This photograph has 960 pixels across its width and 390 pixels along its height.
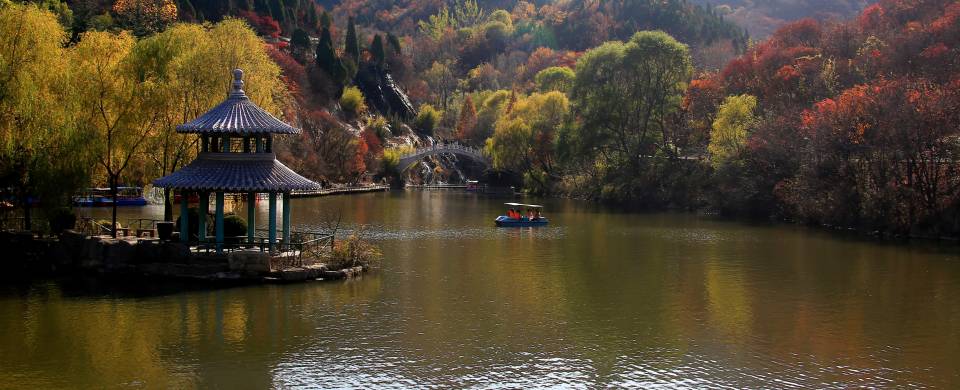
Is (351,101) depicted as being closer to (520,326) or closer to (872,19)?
(872,19)

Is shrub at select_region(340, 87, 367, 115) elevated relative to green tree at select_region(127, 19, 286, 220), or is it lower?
elevated

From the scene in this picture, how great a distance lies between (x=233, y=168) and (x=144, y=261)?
440cm

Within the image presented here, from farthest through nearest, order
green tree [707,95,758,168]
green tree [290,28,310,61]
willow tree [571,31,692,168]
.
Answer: green tree [290,28,310,61]
willow tree [571,31,692,168]
green tree [707,95,758,168]

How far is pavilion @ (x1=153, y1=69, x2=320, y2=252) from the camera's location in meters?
29.9

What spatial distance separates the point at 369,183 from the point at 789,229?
190ft

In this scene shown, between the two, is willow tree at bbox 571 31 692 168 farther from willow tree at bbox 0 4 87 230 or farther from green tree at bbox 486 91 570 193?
willow tree at bbox 0 4 87 230

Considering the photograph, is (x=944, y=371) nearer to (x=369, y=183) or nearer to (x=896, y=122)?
(x=896, y=122)

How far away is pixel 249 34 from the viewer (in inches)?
1940

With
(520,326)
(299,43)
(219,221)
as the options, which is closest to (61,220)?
(219,221)

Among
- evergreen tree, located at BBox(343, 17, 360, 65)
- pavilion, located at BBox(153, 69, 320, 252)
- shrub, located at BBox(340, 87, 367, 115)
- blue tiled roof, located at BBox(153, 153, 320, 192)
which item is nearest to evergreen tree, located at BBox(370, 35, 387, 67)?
evergreen tree, located at BBox(343, 17, 360, 65)

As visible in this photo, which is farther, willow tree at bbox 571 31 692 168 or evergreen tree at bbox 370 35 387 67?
evergreen tree at bbox 370 35 387 67

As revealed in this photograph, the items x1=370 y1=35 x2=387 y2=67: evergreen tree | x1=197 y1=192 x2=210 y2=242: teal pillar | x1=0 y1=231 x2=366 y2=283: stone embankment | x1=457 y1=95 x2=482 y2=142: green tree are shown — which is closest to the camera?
x1=0 y1=231 x2=366 y2=283: stone embankment

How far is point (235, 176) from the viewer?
30234 millimetres

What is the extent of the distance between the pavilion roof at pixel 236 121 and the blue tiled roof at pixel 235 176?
39.6 inches
